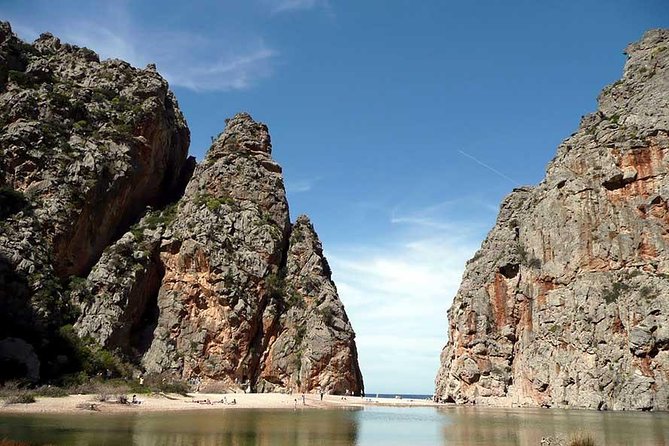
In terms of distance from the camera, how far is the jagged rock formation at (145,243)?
76.1 metres

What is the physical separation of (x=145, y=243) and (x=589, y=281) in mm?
65343

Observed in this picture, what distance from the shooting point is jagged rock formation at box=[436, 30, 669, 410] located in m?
67.4

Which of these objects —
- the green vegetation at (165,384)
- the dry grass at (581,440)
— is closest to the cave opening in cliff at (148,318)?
the green vegetation at (165,384)

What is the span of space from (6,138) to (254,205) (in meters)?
38.5

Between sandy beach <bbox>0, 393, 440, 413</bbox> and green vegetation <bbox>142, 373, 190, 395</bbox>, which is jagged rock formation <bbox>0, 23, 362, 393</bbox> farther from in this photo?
sandy beach <bbox>0, 393, 440, 413</bbox>

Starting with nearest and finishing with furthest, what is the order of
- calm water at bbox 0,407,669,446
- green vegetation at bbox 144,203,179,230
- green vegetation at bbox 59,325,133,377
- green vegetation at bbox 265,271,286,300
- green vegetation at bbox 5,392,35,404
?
calm water at bbox 0,407,669,446 → green vegetation at bbox 5,392,35,404 → green vegetation at bbox 59,325,133,377 → green vegetation at bbox 265,271,286,300 → green vegetation at bbox 144,203,179,230

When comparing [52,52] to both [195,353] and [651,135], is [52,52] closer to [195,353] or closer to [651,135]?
[195,353]

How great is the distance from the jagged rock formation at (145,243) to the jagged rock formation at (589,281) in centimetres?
2282

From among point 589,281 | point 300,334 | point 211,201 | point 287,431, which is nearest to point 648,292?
point 589,281

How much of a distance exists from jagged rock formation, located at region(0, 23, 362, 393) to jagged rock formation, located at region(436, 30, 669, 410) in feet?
74.9

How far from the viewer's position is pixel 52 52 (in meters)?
99.1

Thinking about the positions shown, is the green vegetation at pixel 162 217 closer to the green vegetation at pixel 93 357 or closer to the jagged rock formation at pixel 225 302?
the jagged rock formation at pixel 225 302

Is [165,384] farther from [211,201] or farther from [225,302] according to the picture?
[211,201]

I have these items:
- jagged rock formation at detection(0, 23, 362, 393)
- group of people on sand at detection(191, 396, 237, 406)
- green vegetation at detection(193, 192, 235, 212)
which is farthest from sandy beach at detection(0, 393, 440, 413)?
green vegetation at detection(193, 192, 235, 212)
